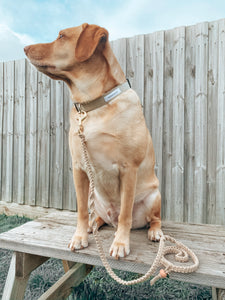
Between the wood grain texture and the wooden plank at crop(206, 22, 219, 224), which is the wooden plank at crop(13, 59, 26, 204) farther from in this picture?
the wooden plank at crop(206, 22, 219, 224)

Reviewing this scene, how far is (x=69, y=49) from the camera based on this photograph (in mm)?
1065

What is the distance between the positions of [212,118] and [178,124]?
34 centimetres

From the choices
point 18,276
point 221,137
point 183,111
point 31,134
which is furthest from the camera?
point 31,134

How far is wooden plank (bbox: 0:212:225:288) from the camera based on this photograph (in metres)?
1.06

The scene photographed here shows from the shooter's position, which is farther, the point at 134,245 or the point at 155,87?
the point at 155,87

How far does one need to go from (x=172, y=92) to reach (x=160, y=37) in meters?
0.61

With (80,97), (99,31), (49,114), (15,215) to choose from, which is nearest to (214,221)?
(80,97)

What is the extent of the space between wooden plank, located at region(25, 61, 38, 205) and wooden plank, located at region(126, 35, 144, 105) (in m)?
1.40

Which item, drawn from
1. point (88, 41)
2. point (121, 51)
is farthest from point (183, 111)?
point (88, 41)

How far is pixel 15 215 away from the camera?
340 centimetres

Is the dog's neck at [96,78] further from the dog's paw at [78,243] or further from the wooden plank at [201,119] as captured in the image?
the wooden plank at [201,119]

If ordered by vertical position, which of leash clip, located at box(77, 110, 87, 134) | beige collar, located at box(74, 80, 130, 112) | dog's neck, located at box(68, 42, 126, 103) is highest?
dog's neck, located at box(68, 42, 126, 103)

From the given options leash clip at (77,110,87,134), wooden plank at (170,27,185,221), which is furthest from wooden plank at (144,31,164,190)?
leash clip at (77,110,87,134)

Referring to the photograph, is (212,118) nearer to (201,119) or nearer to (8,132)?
(201,119)
